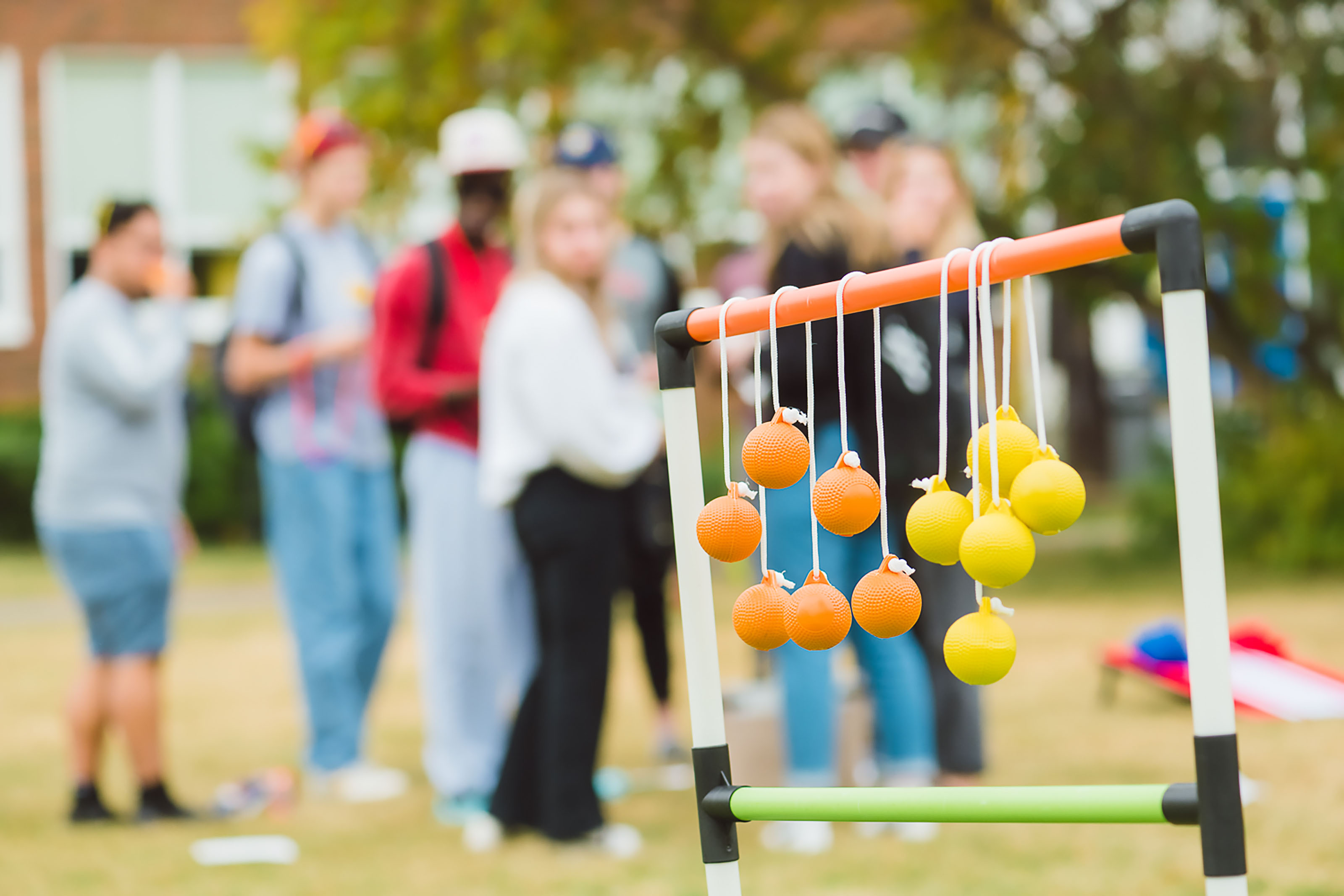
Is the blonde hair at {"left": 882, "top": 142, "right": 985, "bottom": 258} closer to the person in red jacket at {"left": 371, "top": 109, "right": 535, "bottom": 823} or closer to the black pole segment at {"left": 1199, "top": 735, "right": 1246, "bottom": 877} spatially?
the person in red jacket at {"left": 371, "top": 109, "right": 535, "bottom": 823}

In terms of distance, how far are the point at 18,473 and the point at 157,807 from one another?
31.0 feet

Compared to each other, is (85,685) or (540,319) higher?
(540,319)

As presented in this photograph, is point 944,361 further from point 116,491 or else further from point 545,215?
point 116,491

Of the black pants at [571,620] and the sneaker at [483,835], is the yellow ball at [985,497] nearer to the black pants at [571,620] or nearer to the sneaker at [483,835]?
the black pants at [571,620]

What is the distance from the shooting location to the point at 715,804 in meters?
1.77

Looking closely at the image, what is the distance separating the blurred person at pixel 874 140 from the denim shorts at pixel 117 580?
2.29 metres

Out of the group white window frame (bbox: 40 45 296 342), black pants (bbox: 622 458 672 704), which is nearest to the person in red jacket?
black pants (bbox: 622 458 672 704)

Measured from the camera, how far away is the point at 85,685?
12.8 ft

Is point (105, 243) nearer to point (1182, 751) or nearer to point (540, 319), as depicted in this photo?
point (540, 319)

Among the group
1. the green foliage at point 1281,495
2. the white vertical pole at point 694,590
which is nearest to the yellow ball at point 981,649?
the white vertical pole at point 694,590

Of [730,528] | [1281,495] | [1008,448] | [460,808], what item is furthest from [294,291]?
[1281,495]

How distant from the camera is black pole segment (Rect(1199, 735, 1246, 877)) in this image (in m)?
1.42

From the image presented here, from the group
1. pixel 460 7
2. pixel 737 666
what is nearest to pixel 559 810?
pixel 737 666

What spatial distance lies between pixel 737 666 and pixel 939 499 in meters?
4.75
